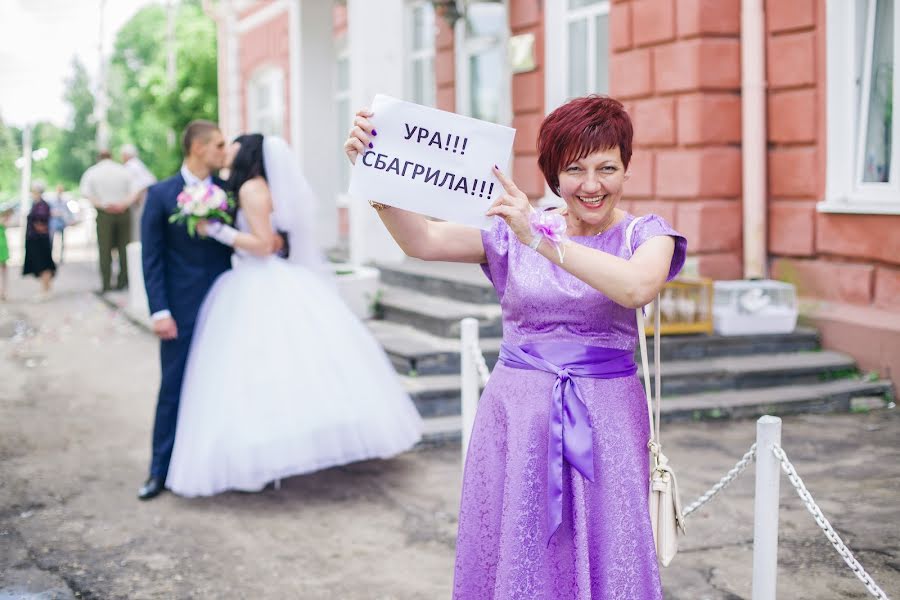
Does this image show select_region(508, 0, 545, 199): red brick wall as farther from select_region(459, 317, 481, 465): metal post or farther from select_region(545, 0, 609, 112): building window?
select_region(459, 317, 481, 465): metal post

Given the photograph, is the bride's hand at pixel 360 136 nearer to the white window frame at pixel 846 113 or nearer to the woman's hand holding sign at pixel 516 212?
the woman's hand holding sign at pixel 516 212

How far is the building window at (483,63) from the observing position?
39.5 ft

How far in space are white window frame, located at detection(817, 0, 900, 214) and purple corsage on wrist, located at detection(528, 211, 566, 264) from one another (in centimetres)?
620

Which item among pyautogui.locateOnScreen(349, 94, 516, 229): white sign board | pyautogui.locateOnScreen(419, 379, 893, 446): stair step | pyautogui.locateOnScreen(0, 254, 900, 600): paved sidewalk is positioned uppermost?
pyautogui.locateOnScreen(349, 94, 516, 229): white sign board

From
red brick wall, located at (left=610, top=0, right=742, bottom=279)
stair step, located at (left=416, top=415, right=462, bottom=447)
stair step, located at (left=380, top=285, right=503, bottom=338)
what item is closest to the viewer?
stair step, located at (left=416, top=415, right=462, bottom=447)

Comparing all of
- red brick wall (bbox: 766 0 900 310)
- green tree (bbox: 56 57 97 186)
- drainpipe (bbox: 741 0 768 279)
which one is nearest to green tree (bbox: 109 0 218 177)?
green tree (bbox: 56 57 97 186)

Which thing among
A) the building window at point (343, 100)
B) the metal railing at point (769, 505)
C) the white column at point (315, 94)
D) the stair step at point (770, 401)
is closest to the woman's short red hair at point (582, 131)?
A: the metal railing at point (769, 505)

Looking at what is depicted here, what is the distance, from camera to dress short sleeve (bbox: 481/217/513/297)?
2.89 metres

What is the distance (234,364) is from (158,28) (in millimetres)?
69284

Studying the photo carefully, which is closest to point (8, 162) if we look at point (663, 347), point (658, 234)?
point (663, 347)

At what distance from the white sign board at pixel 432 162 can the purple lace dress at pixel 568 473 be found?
0.67ft

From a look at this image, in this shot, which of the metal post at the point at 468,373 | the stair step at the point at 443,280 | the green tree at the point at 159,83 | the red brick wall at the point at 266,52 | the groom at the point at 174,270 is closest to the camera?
the metal post at the point at 468,373

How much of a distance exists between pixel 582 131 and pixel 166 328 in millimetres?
3705

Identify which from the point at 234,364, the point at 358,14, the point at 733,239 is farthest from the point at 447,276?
the point at 234,364
